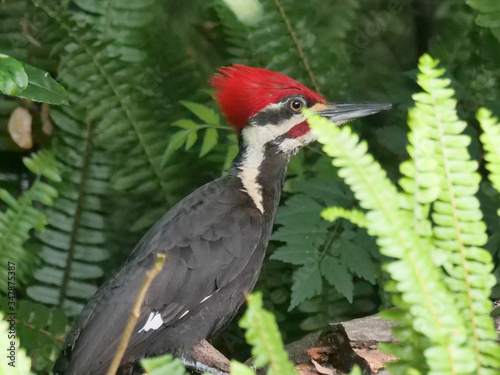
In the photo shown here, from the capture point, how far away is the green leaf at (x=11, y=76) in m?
1.90

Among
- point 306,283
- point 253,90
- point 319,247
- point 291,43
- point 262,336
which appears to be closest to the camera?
point 262,336

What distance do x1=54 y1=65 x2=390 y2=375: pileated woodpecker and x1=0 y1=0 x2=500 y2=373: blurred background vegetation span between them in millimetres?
141

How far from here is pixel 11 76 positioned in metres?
1.92

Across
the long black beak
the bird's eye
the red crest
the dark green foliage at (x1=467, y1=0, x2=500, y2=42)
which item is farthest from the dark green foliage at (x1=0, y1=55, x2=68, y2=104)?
the dark green foliage at (x1=467, y1=0, x2=500, y2=42)

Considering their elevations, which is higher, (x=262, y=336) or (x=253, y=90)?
(x=262, y=336)

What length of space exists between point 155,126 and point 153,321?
1050 millimetres

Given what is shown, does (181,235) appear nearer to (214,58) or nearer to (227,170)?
(227,170)

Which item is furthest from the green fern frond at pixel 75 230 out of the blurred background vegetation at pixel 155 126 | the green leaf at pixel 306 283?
the green leaf at pixel 306 283

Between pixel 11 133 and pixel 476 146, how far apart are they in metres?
2.12

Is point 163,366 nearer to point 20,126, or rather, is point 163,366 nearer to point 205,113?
point 205,113

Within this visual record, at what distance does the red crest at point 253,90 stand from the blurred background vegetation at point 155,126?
0.15 metres

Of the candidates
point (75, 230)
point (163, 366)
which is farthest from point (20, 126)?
point (163, 366)

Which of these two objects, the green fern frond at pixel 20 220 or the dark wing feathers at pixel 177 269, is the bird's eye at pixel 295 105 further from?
the green fern frond at pixel 20 220

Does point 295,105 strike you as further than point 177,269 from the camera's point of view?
Yes
